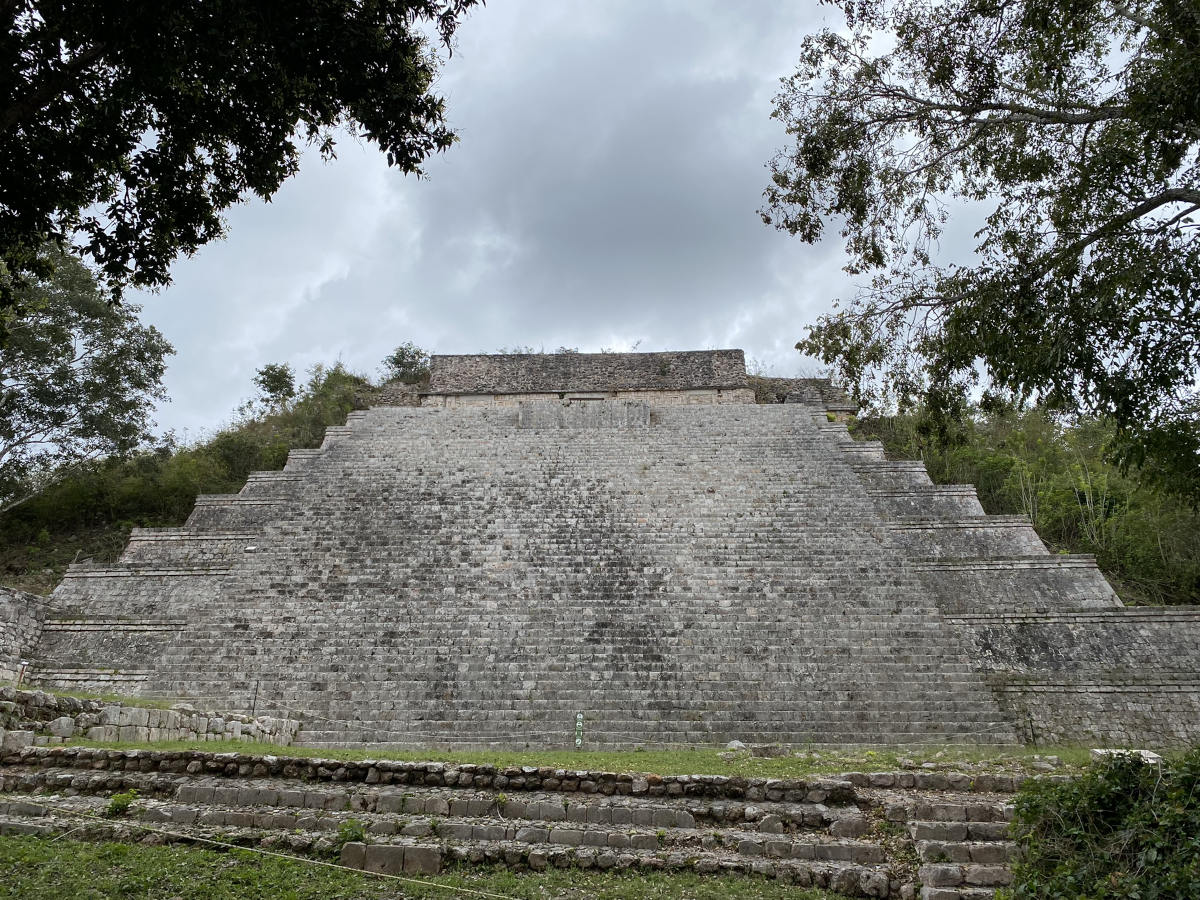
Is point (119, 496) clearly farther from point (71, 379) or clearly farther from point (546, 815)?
point (546, 815)

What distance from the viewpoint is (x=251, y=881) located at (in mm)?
4242

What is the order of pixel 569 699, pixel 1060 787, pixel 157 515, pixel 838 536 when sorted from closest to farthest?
pixel 1060 787, pixel 569 699, pixel 838 536, pixel 157 515

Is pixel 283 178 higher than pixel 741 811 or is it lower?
higher

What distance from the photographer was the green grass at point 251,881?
13.4 feet

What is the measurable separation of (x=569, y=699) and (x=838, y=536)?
524 cm

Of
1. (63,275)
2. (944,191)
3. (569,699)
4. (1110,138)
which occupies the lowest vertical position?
(569,699)

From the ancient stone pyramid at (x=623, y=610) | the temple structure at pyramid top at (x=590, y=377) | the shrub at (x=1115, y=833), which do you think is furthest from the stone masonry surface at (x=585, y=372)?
the shrub at (x=1115, y=833)

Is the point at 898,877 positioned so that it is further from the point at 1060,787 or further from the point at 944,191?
the point at 944,191

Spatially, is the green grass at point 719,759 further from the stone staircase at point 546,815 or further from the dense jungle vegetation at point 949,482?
the dense jungle vegetation at point 949,482

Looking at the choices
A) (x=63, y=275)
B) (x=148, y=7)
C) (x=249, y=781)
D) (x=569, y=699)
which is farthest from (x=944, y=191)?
(x=63, y=275)

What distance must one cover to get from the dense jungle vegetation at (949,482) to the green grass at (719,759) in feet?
23.4

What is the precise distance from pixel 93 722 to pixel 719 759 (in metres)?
5.85

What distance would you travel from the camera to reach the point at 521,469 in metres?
14.4

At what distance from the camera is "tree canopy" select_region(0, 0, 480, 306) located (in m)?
4.37
